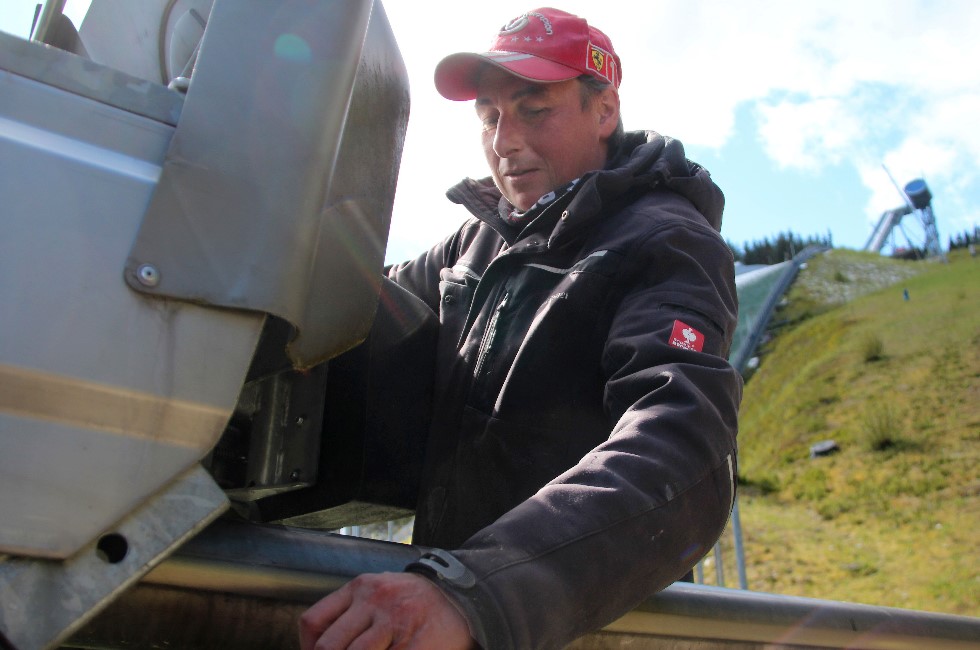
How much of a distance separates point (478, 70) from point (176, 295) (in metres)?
1.33

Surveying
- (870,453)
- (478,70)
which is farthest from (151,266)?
(870,453)

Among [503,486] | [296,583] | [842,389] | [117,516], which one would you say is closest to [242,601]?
[296,583]

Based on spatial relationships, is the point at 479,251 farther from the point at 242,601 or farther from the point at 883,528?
the point at 883,528

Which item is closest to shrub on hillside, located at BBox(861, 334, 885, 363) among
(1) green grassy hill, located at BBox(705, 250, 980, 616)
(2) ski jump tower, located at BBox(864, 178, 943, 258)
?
(1) green grassy hill, located at BBox(705, 250, 980, 616)

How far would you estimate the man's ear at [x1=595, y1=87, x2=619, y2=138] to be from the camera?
2.19 meters

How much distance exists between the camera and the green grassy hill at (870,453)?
11.4m

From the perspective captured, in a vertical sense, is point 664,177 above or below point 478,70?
below

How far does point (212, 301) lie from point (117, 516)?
23 centimetres

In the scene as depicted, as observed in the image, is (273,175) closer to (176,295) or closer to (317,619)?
(176,295)

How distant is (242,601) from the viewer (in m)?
1.09

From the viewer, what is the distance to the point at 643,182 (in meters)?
1.89

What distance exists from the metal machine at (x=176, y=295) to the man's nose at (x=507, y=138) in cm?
78

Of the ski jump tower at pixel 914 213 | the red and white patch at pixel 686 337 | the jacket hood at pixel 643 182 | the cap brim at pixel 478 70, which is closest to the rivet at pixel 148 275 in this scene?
the red and white patch at pixel 686 337

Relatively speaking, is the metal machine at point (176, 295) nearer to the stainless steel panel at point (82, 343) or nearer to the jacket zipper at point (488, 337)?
the stainless steel panel at point (82, 343)
